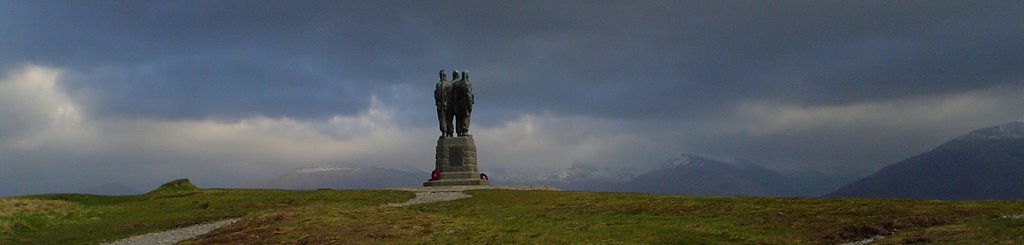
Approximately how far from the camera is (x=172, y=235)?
33.4 meters

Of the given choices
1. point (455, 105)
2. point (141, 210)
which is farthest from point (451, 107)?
point (141, 210)

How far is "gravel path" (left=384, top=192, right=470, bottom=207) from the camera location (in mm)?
44244

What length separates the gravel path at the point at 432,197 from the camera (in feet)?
145

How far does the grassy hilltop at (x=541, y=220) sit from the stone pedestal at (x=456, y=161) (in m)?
11.9

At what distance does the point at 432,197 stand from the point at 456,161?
11995mm

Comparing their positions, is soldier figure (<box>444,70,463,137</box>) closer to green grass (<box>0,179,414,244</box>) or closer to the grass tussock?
green grass (<box>0,179,414,244</box>)

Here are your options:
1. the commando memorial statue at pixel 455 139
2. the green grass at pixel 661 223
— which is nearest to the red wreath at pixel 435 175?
the commando memorial statue at pixel 455 139

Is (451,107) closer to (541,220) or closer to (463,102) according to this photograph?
(463,102)

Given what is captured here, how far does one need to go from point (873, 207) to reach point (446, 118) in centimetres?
3780

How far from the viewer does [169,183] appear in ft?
184

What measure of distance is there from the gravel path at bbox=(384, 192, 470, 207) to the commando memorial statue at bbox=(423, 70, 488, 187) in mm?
→ 6964

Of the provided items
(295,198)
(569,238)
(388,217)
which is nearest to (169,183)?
(295,198)

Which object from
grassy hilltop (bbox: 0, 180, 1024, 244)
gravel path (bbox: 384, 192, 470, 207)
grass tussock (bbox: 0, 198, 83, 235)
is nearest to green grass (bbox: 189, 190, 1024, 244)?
grassy hilltop (bbox: 0, 180, 1024, 244)

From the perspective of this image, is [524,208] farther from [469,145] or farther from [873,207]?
[469,145]
